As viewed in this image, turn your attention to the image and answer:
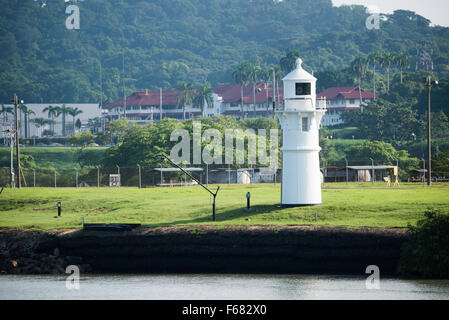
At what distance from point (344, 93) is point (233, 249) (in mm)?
124166

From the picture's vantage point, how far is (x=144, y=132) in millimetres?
92625

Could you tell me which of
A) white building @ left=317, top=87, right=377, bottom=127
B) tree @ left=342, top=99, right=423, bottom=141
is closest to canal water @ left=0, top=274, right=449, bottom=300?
tree @ left=342, top=99, right=423, bottom=141

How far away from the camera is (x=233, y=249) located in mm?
44719

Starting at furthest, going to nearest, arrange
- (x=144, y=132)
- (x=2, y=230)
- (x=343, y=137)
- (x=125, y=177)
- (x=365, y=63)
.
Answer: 1. (x=365, y=63)
2. (x=343, y=137)
3. (x=144, y=132)
4. (x=125, y=177)
5. (x=2, y=230)

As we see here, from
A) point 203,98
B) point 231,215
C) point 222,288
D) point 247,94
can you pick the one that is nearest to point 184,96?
point 203,98

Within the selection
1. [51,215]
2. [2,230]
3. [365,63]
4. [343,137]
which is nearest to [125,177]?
[51,215]

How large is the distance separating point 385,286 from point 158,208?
1900cm

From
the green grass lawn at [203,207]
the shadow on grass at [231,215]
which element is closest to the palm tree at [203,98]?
the green grass lawn at [203,207]

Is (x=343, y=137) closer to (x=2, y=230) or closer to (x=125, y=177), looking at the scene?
(x=125, y=177)

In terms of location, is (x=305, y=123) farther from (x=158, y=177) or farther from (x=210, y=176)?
(x=210, y=176)

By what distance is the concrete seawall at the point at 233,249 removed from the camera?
4297cm

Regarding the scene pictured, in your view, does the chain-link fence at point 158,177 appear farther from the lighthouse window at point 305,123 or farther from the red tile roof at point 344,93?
the red tile roof at point 344,93

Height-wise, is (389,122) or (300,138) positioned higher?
(389,122)

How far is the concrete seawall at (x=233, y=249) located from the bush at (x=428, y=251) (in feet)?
2.13
